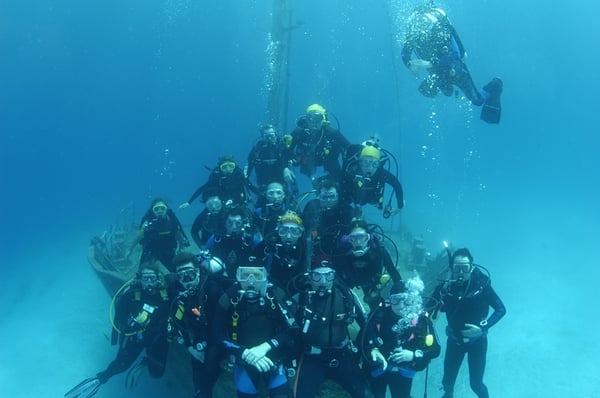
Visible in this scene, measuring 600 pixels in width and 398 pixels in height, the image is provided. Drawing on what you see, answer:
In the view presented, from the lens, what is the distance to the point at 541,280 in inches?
1103

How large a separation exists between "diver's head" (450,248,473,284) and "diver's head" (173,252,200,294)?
4565 millimetres

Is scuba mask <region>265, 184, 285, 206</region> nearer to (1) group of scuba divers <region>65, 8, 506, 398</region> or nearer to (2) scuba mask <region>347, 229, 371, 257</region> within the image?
(1) group of scuba divers <region>65, 8, 506, 398</region>

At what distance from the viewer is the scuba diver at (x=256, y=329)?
6.17m

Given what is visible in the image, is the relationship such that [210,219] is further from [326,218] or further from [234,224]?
[326,218]

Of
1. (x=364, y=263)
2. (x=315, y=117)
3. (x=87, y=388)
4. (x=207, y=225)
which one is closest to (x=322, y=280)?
(x=364, y=263)

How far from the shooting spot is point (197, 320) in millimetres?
6809

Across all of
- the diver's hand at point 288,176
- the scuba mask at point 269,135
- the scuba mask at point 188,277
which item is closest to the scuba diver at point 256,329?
the scuba mask at point 188,277

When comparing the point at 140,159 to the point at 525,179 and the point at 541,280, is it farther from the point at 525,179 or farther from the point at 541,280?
the point at 541,280

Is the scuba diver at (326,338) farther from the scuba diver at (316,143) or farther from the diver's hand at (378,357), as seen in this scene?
the scuba diver at (316,143)

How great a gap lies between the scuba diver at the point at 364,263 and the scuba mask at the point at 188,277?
249 centimetres

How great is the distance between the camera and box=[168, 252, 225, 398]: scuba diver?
6.81 m

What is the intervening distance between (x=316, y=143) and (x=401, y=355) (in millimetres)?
5869

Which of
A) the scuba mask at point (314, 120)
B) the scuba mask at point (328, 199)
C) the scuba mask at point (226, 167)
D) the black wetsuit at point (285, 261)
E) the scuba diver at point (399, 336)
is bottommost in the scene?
the scuba diver at point (399, 336)

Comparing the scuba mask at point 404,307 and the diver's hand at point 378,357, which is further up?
the scuba mask at point 404,307
